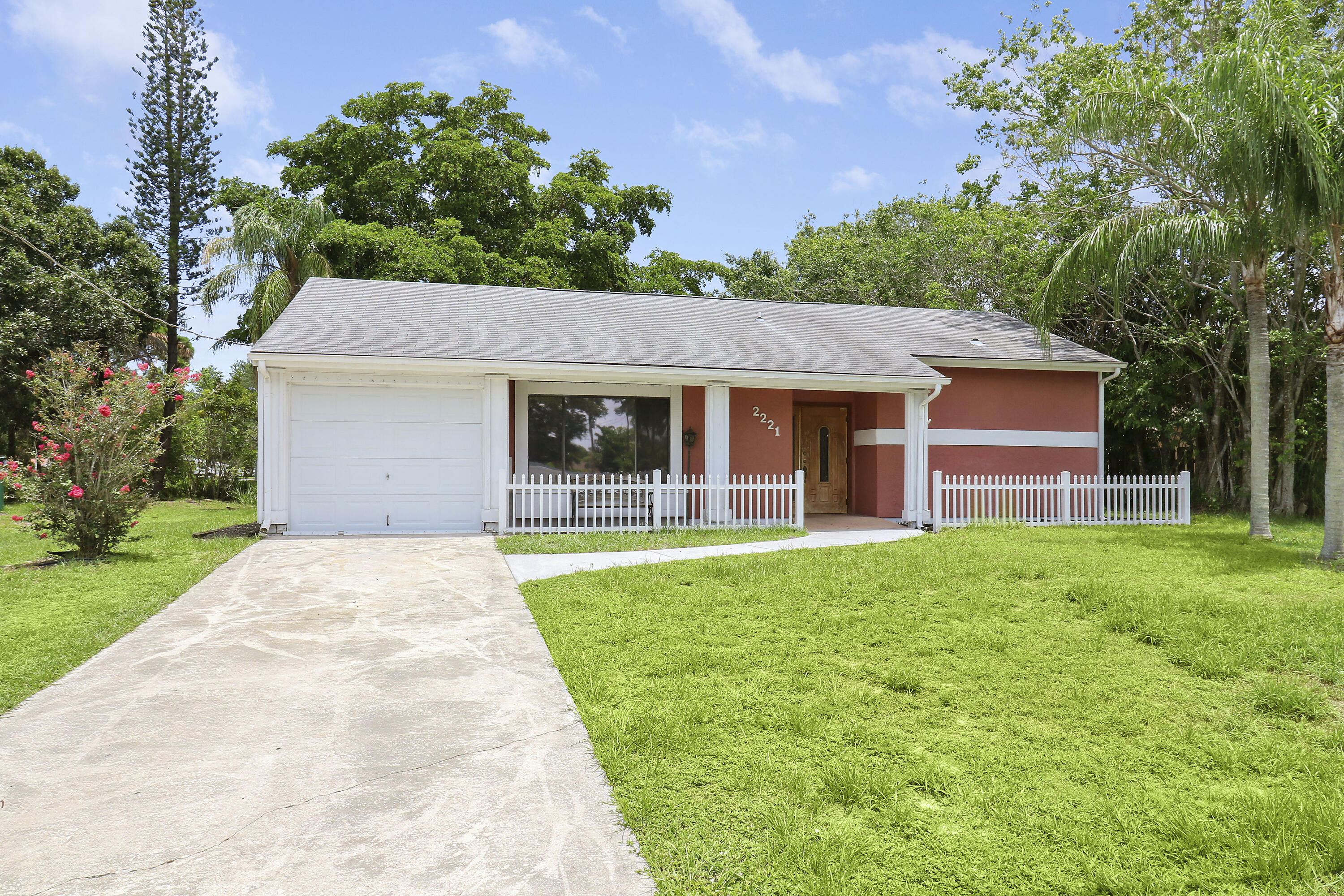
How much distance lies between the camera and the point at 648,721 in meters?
4.01

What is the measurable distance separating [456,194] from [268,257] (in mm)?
6898

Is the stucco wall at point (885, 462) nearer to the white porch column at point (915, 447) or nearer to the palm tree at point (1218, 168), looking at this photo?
the white porch column at point (915, 447)

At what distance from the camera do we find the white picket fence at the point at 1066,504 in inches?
537

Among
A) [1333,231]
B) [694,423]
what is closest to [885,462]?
[694,423]

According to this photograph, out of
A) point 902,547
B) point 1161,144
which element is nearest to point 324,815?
point 902,547

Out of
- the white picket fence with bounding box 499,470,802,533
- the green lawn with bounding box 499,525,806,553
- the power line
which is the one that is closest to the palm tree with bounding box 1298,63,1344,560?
the green lawn with bounding box 499,525,806,553

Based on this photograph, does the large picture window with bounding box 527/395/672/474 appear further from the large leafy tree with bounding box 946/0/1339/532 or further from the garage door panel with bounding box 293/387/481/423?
the large leafy tree with bounding box 946/0/1339/532

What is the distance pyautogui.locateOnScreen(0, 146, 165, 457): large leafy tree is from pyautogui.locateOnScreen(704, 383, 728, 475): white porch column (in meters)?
17.1

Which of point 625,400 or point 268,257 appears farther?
point 268,257

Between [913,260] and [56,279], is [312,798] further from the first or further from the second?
[913,260]

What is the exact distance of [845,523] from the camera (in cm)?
1422

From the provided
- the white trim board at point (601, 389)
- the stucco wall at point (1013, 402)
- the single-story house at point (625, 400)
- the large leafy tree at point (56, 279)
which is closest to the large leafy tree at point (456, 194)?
the large leafy tree at point (56, 279)

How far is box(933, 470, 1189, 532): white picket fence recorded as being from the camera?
44.7 ft

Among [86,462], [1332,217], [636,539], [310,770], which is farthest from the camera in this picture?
[636,539]
